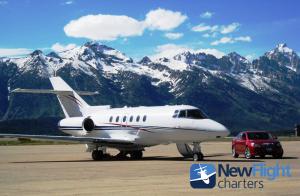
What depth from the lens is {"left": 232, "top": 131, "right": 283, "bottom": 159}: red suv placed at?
3030 centimetres

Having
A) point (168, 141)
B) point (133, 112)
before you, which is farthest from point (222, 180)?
point (133, 112)

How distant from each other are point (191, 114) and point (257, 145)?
→ 427 cm

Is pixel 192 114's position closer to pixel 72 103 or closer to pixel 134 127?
pixel 134 127

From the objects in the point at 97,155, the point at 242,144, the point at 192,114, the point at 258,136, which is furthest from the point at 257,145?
the point at 97,155

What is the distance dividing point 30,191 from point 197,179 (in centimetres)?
487

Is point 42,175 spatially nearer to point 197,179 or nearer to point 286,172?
point 197,179

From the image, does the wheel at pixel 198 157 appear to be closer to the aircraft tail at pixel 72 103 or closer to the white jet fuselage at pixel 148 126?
the white jet fuselage at pixel 148 126

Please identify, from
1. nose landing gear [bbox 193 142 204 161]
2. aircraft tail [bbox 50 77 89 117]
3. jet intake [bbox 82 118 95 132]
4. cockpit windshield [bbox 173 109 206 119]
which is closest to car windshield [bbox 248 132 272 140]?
cockpit windshield [bbox 173 109 206 119]

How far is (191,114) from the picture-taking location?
2933cm

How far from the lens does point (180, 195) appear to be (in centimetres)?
1381

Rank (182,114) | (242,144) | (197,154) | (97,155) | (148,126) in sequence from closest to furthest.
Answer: (197,154)
(182,114)
(148,126)
(242,144)
(97,155)

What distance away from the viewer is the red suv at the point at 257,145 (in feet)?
99.4

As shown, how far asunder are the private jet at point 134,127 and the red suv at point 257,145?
3000 mm

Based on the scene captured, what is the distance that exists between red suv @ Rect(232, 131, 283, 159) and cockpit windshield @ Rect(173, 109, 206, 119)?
12.3 feet
